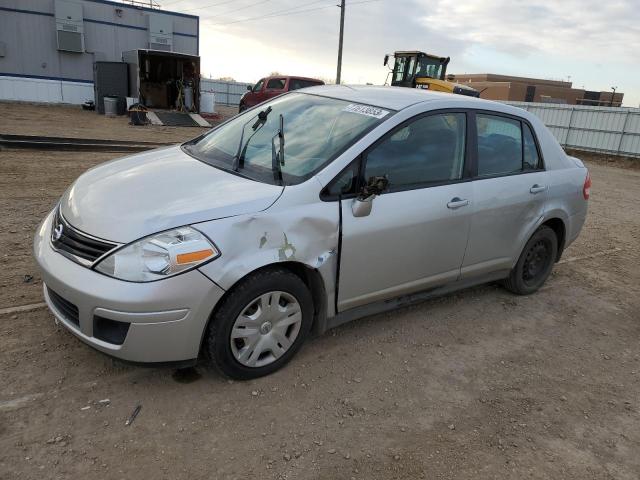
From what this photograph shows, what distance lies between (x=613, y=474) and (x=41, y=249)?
340cm

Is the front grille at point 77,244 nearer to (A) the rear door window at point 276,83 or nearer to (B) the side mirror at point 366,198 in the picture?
(B) the side mirror at point 366,198

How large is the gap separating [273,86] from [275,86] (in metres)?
0.11

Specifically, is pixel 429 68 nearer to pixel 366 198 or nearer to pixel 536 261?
pixel 536 261

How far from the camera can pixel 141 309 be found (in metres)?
2.48

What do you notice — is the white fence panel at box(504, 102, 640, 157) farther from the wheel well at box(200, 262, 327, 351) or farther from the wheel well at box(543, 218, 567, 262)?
the wheel well at box(200, 262, 327, 351)

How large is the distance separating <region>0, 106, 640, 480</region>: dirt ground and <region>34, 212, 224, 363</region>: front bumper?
358mm

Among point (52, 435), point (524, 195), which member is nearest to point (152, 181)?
point (52, 435)

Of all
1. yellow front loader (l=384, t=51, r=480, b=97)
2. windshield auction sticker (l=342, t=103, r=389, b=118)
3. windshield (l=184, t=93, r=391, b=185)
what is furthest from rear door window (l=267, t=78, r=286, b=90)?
windshield auction sticker (l=342, t=103, r=389, b=118)

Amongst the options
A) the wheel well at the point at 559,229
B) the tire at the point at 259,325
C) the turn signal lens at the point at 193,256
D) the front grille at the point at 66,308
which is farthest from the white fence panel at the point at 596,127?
the front grille at the point at 66,308

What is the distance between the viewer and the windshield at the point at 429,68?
59.2ft

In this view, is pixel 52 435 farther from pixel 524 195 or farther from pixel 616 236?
pixel 616 236

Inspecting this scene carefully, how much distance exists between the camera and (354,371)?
10.6 feet

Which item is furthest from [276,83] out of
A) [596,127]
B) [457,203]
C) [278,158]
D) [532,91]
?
[532,91]

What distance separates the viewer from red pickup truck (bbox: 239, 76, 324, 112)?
64.6 ft
